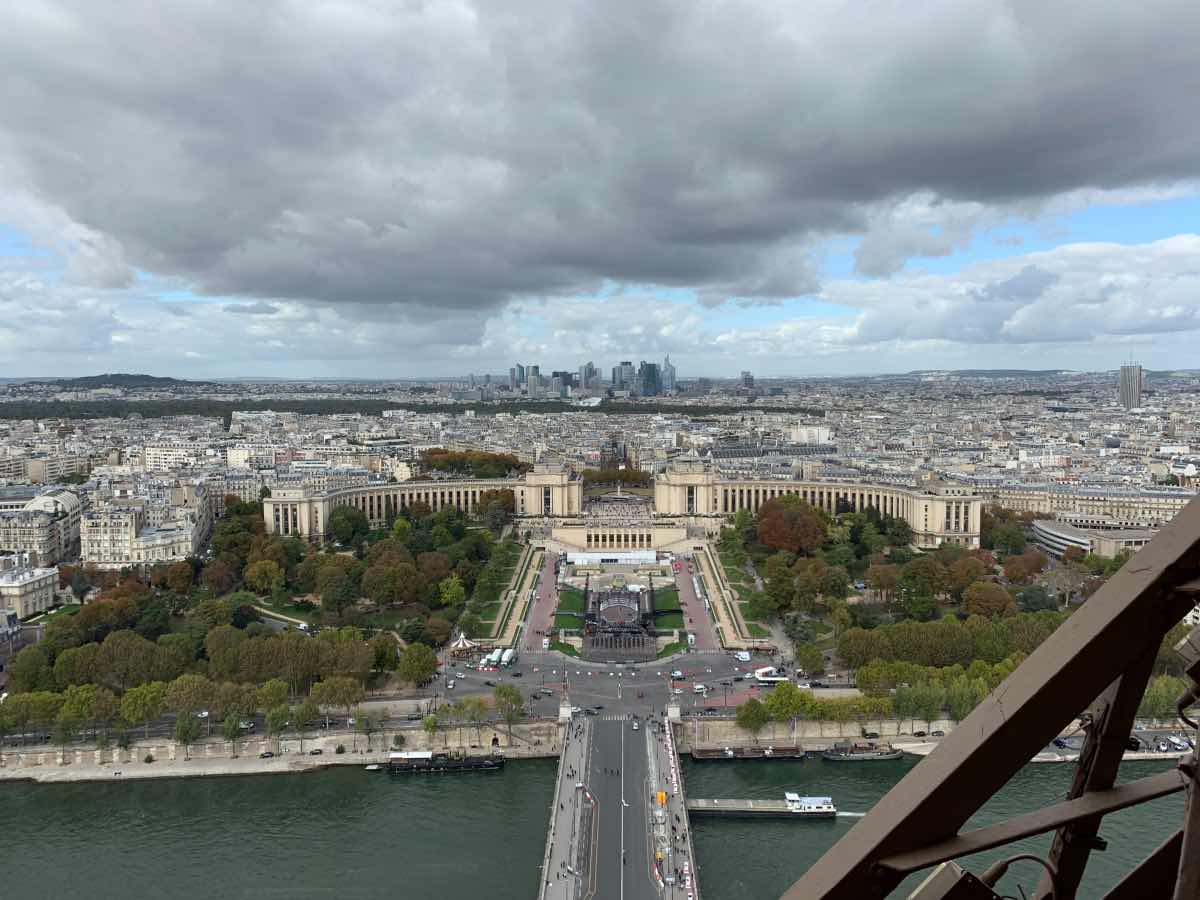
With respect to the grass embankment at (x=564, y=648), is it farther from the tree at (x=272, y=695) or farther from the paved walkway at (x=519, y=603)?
the tree at (x=272, y=695)

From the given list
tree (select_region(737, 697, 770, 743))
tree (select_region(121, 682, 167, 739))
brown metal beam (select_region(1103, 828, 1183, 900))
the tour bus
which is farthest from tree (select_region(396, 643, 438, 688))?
brown metal beam (select_region(1103, 828, 1183, 900))

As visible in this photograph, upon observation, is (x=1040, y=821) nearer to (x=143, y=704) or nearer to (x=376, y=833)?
(x=376, y=833)

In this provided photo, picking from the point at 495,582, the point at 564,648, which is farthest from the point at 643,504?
the point at 564,648

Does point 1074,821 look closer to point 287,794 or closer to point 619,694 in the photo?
point 287,794

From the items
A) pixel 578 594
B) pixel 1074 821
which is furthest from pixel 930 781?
pixel 578 594

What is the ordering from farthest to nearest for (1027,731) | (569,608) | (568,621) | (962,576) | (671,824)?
(569,608), (962,576), (568,621), (671,824), (1027,731)

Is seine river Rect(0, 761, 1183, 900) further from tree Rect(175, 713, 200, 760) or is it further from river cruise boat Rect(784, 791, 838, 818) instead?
tree Rect(175, 713, 200, 760)
